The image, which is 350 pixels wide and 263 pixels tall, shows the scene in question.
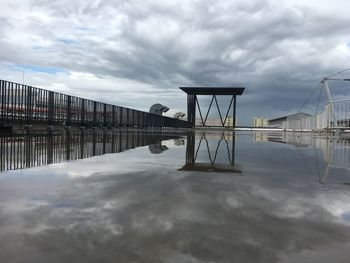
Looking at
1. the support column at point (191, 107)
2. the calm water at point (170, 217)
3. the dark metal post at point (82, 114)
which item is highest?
the support column at point (191, 107)

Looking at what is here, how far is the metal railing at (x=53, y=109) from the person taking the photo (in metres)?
21.0

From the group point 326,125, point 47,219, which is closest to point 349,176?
point 47,219

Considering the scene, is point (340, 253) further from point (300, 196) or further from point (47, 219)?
point (47, 219)

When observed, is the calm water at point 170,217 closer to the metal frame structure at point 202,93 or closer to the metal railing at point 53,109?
the metal railing at point 53,109

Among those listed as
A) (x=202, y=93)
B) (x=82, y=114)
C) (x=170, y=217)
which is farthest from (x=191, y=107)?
(x=170, y=217)

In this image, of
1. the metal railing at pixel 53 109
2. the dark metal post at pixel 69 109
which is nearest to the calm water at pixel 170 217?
the metal railing at pixel 53 109

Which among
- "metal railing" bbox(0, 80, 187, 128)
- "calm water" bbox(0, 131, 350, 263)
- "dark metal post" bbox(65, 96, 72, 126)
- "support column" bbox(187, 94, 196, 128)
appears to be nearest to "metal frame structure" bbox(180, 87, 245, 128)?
"support column" bbox(187, 94, 196, 128)

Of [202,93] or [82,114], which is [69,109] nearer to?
[82,114]

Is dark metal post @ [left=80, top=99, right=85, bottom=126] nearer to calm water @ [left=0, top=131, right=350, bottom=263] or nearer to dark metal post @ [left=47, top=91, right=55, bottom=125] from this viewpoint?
dark metal post @ [left=47, top=91, right=55, bottom=125]

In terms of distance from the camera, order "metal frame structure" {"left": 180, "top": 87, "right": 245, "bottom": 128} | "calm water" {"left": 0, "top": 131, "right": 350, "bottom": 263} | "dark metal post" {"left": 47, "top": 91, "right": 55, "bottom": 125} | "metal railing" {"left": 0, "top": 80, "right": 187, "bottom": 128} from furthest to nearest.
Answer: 1. "metal frame structure" {"left": 180, "top": 87, "right": 245, "bottom": 128}
2. "dark metal post" {"left": 47, "top": 91, "right": 55, "bottom": 125}
3. "metal railing" {"left": 0, "top": 80, "right": 187, "bottom": 128}
4. "calm water" {"left": 0, "top": 131, "right": 350, "bottom": 263}

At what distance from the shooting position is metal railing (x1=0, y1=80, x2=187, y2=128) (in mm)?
21016

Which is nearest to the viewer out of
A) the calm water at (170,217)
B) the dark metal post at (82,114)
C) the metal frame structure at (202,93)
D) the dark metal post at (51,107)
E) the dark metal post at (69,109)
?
the calm water at (170,217)

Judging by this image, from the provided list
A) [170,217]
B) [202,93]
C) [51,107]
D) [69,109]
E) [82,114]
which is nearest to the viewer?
[170,217]

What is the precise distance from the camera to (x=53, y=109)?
26.4 meters
